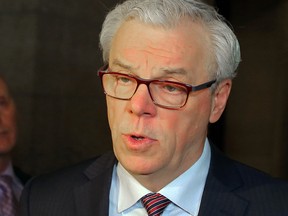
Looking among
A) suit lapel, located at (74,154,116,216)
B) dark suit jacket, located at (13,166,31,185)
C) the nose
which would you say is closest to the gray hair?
the nose

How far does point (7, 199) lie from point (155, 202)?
34.9 inches

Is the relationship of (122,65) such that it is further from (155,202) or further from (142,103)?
(155,202)

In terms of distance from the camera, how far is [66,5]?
2928 mm

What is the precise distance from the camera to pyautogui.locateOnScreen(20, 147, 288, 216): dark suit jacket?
7.54ft

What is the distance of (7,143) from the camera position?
2904mm

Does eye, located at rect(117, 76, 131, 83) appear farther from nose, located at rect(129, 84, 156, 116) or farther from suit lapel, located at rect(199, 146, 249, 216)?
suit lapel, located at rect(199, 146, 249, 216)

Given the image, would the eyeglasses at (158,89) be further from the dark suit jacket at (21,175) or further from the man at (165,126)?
the dark suit jacket at (21,175)

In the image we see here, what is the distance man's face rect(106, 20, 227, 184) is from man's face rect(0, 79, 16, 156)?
0.78 m

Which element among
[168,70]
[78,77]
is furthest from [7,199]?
[168,70]

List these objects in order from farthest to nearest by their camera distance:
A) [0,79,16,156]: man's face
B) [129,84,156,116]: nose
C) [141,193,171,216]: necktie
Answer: [0,79,16,156]: man's face, [141,193,171,216]: necktie, [129,84,156,116]: nose

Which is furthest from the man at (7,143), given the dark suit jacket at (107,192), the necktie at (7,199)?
the dark suit jacket at (107,192)

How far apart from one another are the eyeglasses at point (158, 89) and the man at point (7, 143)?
81 centimetres

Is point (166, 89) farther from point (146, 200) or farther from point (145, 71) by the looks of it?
point (146, 200)

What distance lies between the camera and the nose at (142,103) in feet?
6.97
